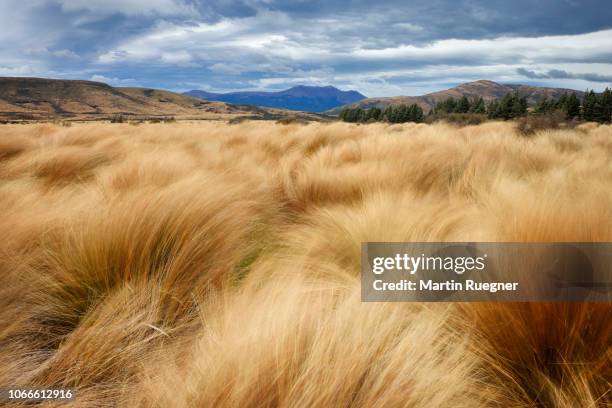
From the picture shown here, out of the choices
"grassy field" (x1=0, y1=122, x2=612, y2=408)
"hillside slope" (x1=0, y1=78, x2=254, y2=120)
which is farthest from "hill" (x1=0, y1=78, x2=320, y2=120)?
"grassy field" (x1=0, y1=122, x2=612, y2=408)

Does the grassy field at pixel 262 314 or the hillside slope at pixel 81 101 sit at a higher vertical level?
the hillside slope at pixel 81 101

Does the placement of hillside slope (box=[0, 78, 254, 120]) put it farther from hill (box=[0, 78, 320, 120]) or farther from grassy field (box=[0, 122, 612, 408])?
grassy field (box=[0, 122, 612, 408])

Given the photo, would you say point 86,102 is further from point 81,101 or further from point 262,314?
point 262,314

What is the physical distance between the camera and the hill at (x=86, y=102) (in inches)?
3967

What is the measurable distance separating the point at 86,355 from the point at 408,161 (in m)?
3.13

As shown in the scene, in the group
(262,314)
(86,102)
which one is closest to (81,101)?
(86,102)

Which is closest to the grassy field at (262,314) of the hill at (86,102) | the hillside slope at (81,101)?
the hill at (86,102)

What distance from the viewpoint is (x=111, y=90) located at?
128 meters

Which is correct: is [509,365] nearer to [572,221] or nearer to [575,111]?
[572,221]

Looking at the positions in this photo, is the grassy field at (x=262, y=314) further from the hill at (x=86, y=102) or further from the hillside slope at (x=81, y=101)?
the hillside slope at (x=81, y=101)

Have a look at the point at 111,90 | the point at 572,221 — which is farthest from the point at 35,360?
the point at 111,90

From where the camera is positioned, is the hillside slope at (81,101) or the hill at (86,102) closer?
the hill at (86,102)

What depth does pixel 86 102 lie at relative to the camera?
111 m

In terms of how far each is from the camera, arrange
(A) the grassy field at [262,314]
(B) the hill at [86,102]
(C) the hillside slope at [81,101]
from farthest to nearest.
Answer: (C) the hillside slope at [81,101], (B) the hill at [86,102], (A) the grassy field at [262,314]
